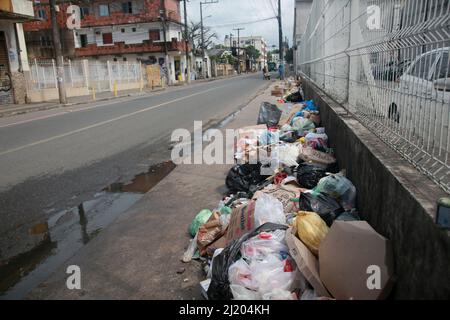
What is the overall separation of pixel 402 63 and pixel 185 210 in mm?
2783

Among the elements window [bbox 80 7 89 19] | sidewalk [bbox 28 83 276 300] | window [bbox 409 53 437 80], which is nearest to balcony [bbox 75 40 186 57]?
window [bbox 80 7 89 19]

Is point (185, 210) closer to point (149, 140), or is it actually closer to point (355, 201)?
point (355, 201)

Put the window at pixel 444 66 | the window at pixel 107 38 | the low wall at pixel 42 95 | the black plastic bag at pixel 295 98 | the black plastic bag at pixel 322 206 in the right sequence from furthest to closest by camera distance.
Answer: the window at pixel 107 38, the low wall at pixel 42 95, the black plastic bag at pixel 295 98, the black plastic bag at pixel 322 206, the window at pixel 444 66

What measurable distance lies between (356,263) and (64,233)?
10.1 feet

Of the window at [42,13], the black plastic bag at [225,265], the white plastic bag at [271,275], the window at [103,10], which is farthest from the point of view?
the window at [103,10]

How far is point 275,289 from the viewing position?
8.14 feet

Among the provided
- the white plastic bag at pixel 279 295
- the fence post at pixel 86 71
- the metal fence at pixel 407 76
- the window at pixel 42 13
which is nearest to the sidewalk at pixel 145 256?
the white plastic bag at pixel 279 295

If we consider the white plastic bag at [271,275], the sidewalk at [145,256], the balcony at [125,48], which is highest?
the balcony at [125,48]

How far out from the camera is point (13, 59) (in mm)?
21578

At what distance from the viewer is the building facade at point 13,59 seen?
68.7 ft

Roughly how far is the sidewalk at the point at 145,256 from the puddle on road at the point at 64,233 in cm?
15

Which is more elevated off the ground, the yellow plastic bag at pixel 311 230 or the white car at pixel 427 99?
the white car at pixel 427 99

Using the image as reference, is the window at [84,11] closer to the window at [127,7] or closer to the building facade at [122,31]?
the building facade at [122,31]

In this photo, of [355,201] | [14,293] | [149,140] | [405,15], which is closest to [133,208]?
[14,293]
